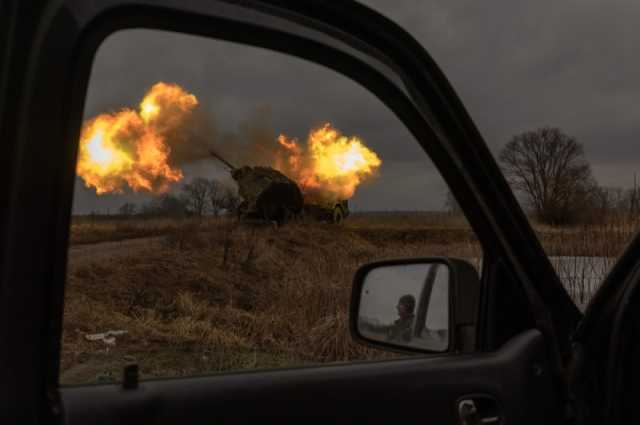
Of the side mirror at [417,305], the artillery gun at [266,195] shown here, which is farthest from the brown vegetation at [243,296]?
the side mirror at [417,305]

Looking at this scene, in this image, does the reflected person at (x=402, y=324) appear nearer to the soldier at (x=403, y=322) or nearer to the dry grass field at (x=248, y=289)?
the soldier at (x=403, y=322)

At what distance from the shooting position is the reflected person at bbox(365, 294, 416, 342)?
1.68 m

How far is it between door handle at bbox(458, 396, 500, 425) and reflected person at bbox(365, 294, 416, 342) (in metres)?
0.21

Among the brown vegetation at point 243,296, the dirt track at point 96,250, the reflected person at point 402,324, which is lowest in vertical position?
the brown vegetation at point 243,296

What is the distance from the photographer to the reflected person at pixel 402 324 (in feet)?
5.50

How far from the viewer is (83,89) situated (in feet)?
3.40

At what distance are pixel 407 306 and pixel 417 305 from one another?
27 millimetres

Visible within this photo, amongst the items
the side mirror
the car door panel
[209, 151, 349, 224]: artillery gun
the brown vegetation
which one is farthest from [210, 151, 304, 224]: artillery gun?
the car door panel

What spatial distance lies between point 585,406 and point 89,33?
1293 mm

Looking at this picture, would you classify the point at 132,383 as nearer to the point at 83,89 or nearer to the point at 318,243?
the point at 83,89

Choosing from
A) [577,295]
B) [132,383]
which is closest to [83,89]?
[132,383]

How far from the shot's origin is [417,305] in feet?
5.58

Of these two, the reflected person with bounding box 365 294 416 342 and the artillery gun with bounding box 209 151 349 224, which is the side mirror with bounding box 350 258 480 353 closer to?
the reflected person with bounding box 365 294 416 342

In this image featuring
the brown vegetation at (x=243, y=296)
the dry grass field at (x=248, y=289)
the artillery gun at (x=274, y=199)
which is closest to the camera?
the artillery gun at (x=274, y=199)
